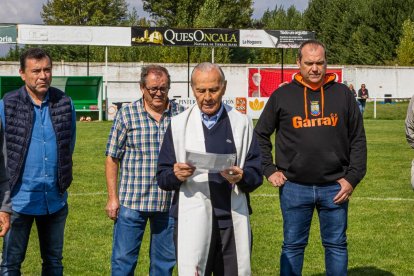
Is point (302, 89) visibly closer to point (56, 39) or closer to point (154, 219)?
point (154, 219)

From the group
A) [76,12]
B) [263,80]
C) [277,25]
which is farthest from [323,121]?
[76,12]

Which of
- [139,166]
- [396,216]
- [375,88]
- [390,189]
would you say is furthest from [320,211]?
[375,88]

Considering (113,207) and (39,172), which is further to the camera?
(113,207)

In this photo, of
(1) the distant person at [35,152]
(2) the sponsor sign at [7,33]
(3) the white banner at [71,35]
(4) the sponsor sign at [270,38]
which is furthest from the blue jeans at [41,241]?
(4) the sponsor sign at [270,38]

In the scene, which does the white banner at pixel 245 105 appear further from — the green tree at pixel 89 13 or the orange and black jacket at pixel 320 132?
the green tree at pixel 89 13

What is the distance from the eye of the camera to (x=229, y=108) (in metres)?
5.04

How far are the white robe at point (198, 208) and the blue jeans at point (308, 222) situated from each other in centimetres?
131

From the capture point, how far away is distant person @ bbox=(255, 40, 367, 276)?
6031 millimetres

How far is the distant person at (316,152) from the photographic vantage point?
603 centimetres

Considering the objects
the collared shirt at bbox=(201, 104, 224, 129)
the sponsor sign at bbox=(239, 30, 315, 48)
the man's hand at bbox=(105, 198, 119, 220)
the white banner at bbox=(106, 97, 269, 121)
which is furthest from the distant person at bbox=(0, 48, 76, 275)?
the sponsor sign at bbox=(239, 30, 315, 48)

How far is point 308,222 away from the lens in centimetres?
625

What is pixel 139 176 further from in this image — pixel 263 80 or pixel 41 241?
pixel 263 80

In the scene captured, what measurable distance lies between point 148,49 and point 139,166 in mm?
50609

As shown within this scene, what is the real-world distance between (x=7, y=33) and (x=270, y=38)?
13.1m
